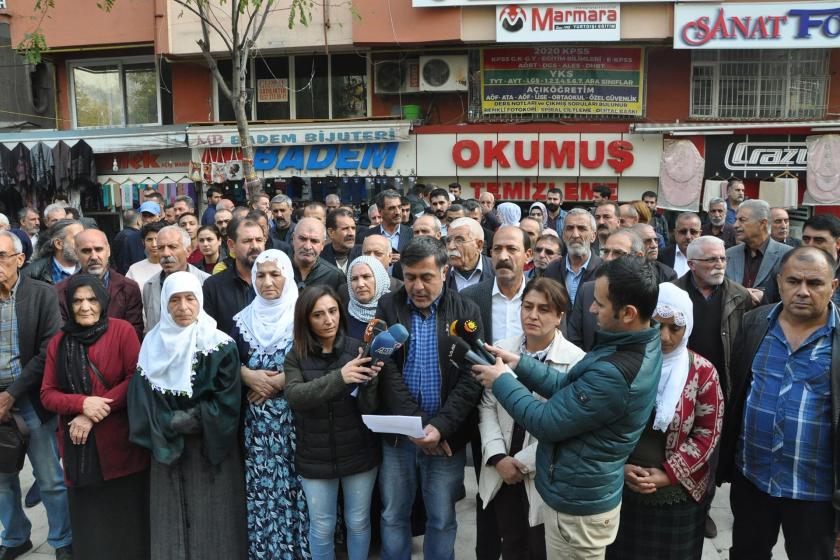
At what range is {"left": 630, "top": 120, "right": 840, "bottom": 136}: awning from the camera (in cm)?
1117

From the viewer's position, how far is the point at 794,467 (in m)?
2.96

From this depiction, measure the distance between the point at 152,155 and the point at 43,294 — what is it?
1020cm

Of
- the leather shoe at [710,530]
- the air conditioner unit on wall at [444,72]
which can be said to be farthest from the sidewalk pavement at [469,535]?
the air conditioner unit on wall at [444,72]

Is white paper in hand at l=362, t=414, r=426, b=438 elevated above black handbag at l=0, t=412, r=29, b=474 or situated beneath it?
elevated above

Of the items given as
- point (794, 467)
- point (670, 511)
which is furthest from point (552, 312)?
point (794, 467)

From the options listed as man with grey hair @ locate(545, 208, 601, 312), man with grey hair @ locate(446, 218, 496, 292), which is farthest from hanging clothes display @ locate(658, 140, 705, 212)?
man with grey hair @ locate(446, 218, 496, 292)

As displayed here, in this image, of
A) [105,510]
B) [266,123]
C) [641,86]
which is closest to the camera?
[105,510]

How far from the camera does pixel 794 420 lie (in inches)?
116

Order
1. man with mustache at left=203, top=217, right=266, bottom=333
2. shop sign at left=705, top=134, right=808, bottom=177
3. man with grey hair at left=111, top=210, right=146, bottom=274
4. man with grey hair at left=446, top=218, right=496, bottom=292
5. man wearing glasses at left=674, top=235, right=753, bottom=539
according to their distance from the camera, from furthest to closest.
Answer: shop sign at left=705, top=134, right=808, bottom=177, man with grey hair at left=111, top=210, right=146, bottom=274, man with grey hair at left=446, top=218, right=496, bottom=292, man with mustache at left=203, top=217, right=266, bottom=333, man wearing glasses at left=674, top=235, right=753, bottom=539

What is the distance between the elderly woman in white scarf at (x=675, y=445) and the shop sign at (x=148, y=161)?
486 inches

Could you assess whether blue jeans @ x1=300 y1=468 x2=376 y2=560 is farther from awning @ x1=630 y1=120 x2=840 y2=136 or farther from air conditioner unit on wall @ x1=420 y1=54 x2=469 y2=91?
awning @ x1=630 y1=120 x2=840 y2=136

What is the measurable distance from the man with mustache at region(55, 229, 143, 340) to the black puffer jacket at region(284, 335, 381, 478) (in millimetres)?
1885

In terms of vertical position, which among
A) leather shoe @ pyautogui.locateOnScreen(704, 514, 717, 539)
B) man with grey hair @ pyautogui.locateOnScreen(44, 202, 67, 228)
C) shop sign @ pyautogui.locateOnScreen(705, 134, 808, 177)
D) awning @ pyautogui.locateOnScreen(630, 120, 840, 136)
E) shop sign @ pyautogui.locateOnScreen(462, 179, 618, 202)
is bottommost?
leather shoe @ pyautogui.locateOnScreen(704, 514, 717, 539)

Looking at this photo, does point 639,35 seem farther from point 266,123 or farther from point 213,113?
point 213,113
